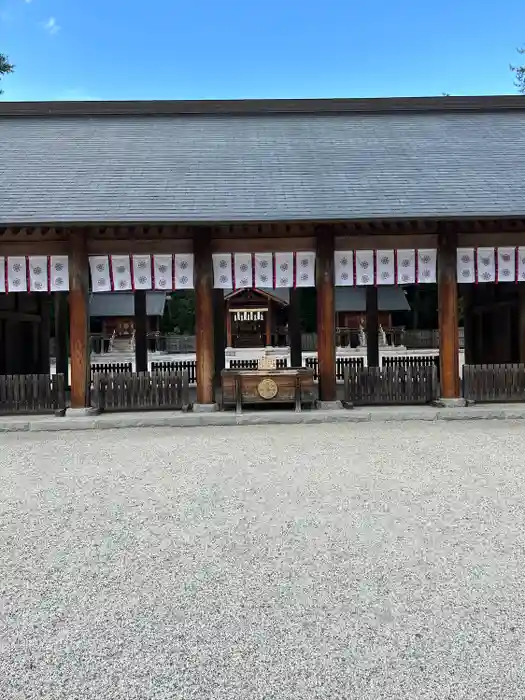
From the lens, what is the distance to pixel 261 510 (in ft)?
15.4

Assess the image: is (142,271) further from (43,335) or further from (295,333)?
(295,333)

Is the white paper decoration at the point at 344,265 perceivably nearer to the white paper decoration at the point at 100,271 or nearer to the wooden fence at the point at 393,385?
the wooden fence at the point at 393,385

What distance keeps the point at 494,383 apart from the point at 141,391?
676 cm

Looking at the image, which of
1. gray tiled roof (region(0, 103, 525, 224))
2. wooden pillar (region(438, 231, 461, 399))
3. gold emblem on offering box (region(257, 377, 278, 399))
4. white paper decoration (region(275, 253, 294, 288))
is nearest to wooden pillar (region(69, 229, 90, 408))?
gray tiled roof (region(0, 103, 525, 224))

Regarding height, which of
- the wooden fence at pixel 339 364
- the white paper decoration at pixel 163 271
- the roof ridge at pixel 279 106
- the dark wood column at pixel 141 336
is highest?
the roof ridge at pixel 279 106

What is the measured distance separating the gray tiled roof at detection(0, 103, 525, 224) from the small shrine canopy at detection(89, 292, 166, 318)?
863 inches

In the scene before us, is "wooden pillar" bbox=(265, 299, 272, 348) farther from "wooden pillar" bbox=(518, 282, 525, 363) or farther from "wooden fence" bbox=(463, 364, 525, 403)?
"wooden fence" bbox=(463, 364, 525, 403)

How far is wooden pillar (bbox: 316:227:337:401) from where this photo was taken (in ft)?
31.3

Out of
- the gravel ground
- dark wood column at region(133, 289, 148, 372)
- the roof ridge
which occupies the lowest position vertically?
the gravel ground

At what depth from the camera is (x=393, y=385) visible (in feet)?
33.3

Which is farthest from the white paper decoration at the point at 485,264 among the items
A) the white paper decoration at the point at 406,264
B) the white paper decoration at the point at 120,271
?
the white paper decoration at the point at 120,271

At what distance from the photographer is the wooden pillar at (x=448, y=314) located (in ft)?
31.3

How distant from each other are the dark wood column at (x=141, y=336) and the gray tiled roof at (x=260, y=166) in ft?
13.7

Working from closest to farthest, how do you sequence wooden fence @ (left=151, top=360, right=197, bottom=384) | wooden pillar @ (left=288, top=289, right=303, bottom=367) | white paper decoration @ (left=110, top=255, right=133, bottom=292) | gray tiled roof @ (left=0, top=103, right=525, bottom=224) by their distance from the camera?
gray tiled roof @ (left=0, top=103, right=525, bottom=224) < white paper decoration @ (left=110, top=255, right=133, bottom=292) < wooden fence @ (left=151, top=360, right=197, bottom=384) < wooden pillar @ (left=288, top=289, right=303, bottom=367)
